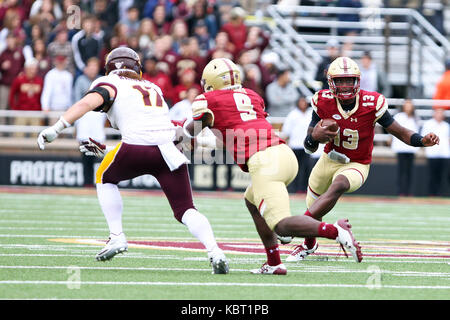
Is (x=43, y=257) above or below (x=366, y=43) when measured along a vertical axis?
below

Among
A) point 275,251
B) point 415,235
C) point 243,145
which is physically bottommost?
point 415,235

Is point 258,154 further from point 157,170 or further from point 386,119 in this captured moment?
point 386,119

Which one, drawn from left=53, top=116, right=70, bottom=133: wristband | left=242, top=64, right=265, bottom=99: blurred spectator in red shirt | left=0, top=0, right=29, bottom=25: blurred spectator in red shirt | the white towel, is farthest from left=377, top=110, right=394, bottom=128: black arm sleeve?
left=0, top=0, right=29, bottom=25: blurred spectator in red shirt

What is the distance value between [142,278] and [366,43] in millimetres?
14476

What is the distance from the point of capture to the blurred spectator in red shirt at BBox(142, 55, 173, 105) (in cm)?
1639

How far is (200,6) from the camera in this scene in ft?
60.2

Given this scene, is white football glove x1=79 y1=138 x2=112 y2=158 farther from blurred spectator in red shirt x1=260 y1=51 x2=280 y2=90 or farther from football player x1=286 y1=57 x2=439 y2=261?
blurred spectator in red shirt x1=260 y1=51 x2=280 y2=90

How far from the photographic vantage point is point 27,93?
17.3 metres

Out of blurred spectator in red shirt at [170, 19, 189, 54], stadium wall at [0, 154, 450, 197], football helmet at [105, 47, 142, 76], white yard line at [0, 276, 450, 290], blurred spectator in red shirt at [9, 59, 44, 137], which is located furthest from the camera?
blurred spectator in red shirt at [170, 19, 189, 54]

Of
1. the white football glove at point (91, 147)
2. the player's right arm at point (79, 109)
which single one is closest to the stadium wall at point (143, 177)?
the white football glove at point (91, 147)

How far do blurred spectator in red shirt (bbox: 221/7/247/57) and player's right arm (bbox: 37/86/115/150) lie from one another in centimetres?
1060

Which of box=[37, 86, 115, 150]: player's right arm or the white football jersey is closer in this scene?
box=[37, 86, 115, 150]: player's right arm
